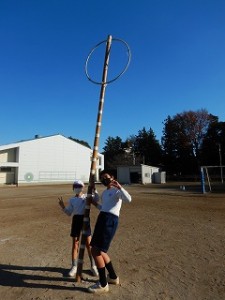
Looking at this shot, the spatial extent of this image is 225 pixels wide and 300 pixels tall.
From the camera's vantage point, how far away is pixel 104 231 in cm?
457

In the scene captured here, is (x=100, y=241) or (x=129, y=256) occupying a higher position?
(x=100, y=241)

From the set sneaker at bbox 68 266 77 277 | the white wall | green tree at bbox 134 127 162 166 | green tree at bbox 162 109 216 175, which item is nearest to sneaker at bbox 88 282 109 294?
sneaker at bbox 68 266 77 277

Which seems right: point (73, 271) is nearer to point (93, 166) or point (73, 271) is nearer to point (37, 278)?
point (37, 278)

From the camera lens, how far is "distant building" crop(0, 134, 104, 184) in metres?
47.2

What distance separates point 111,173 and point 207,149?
62.4m

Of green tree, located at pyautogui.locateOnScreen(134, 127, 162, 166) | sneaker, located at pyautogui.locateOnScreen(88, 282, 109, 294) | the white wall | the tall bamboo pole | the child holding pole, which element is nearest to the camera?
sneaker, located at pyautogui.locateOnScreen(88, 282, 109, 294)

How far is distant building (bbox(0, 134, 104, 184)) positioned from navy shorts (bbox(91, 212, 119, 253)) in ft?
143

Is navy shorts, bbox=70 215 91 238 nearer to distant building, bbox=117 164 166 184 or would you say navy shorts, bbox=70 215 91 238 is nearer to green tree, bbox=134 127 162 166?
distant building, bbox=117 164 166 184

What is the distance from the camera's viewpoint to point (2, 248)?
6980 mm

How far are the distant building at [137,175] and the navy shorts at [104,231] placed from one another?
43958mm

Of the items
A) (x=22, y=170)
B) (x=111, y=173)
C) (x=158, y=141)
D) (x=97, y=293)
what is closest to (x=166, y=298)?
(x=97, y=293)

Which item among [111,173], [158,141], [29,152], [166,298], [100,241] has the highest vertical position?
[158,141]

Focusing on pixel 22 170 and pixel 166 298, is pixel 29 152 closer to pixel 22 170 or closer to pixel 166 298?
pixel 22 170

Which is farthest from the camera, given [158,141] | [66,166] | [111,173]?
[158,141]
